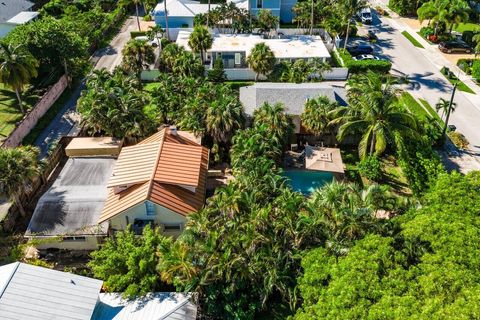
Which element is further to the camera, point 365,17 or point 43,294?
point 365,17

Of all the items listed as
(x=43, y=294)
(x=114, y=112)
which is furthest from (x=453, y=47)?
(x=43, y=294)

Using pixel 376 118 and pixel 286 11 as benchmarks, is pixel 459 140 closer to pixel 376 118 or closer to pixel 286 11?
pixel 376 118

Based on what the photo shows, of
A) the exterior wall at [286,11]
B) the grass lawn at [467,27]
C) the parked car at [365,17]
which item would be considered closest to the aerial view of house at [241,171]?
the grass lawn at [467,27]

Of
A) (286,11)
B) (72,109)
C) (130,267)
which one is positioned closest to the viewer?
(130,267)

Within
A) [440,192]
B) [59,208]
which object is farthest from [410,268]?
[59,208]

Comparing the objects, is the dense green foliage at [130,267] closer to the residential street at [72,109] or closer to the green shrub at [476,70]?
the residential street at [72,109]

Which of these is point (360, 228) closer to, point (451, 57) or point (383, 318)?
point (383, 318)

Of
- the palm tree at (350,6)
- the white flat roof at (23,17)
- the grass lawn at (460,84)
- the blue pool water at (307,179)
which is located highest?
the palm tree at (350,6)

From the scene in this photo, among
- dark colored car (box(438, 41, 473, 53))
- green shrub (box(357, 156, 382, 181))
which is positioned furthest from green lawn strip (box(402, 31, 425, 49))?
green shrub (box(357, 156, 382, 181))
